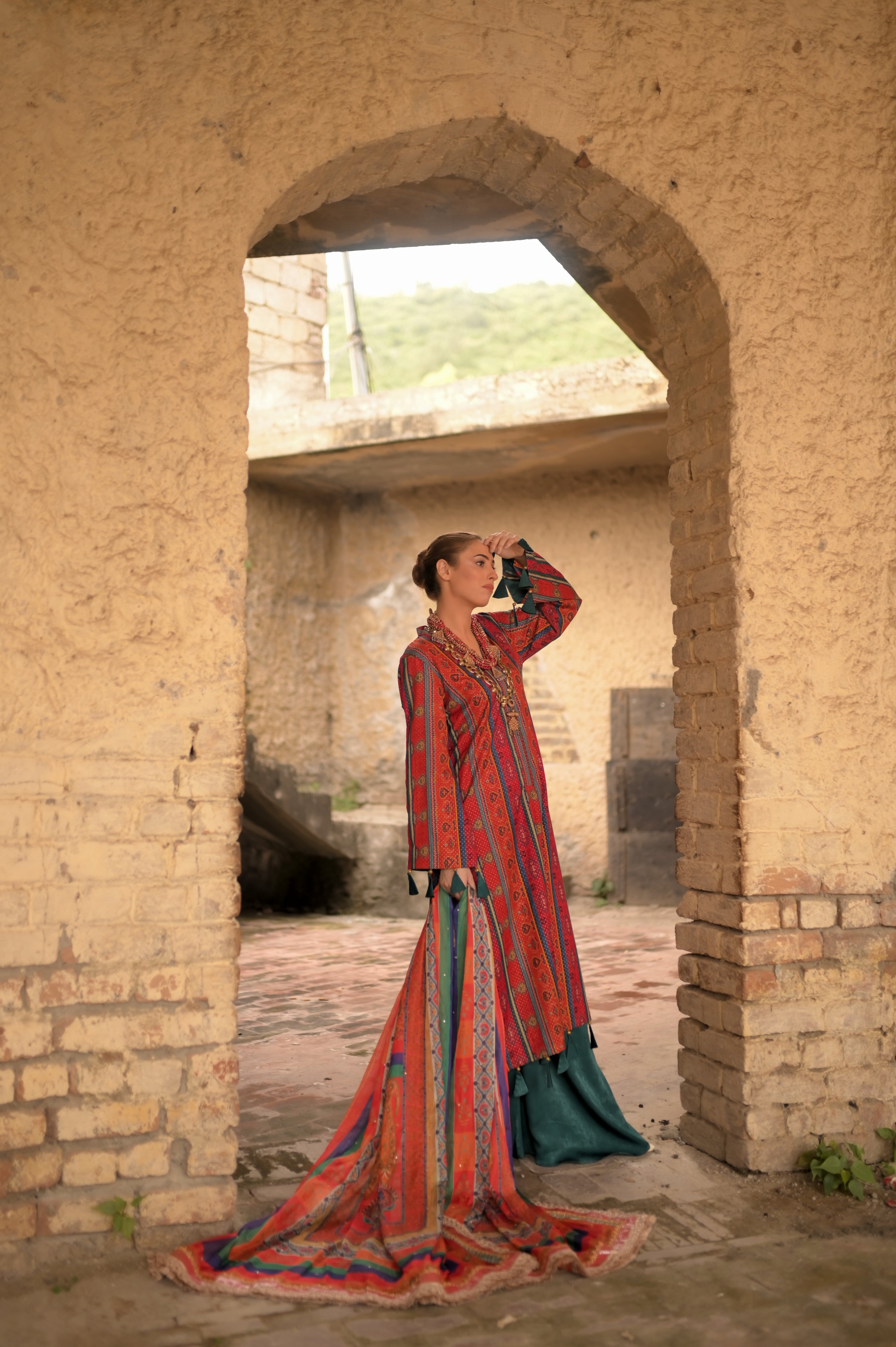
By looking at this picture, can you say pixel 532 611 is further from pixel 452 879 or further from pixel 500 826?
pixel 452 879

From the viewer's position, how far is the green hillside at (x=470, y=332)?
1019 inches

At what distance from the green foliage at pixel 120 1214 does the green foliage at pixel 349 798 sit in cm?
659

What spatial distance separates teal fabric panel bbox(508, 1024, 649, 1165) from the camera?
3.24 m

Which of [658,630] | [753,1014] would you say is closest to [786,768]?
[753,1014]

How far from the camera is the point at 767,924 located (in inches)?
123

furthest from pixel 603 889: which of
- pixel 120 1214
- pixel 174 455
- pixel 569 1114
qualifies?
pixel 174 455

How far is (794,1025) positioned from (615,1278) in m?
0.94

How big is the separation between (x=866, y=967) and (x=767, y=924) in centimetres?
35

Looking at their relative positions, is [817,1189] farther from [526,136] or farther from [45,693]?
[526,136]

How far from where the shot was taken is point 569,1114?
330 centimetres

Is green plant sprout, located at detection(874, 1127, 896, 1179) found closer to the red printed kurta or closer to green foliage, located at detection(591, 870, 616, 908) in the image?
the red printed kurta

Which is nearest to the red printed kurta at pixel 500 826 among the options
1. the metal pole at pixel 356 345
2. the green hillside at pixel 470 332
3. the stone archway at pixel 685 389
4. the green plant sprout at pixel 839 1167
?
the stone archway at pixel 685 389

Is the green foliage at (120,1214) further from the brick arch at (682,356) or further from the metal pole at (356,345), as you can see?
the metal pole at (356,345)

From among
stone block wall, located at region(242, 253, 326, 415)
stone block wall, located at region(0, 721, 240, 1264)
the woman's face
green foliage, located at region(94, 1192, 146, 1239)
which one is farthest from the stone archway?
stone block wall, located at region(242, 253, 326, 415)
